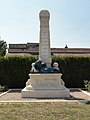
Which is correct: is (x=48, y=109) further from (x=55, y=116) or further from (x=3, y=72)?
(x=3, y=72)

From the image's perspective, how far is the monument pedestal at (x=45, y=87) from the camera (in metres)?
12.3

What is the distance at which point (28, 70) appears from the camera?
19844mm

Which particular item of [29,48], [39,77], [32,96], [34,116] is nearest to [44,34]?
[39,77]

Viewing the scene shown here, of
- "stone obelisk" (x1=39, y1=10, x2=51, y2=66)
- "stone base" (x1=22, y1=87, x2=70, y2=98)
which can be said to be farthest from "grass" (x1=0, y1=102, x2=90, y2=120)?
"stone obelisk" (x1=39, y1=10, x2=51, y2=66)

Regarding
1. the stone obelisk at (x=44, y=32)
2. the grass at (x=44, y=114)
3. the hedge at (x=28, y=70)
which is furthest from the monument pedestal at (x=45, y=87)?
the hedge at (x=28, y=70)

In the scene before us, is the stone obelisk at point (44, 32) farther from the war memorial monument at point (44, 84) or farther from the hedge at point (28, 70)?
the hedge at point (28, 70)

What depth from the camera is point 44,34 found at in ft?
47.4

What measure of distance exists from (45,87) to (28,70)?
285 inches

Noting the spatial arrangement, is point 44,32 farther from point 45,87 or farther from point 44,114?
point 44,114

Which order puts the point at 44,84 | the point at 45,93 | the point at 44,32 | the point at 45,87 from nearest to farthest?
1. the point at 45,93
2. the point at 45,87
3. the point at 44,84
4. the point at 44,32

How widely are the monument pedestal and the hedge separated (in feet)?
22.0

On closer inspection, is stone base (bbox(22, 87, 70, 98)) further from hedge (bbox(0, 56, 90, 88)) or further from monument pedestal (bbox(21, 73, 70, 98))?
hedge (bbox(0, 56, 90, 88))

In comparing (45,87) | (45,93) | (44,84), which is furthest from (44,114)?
(44,84)

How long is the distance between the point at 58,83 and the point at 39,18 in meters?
4.04
